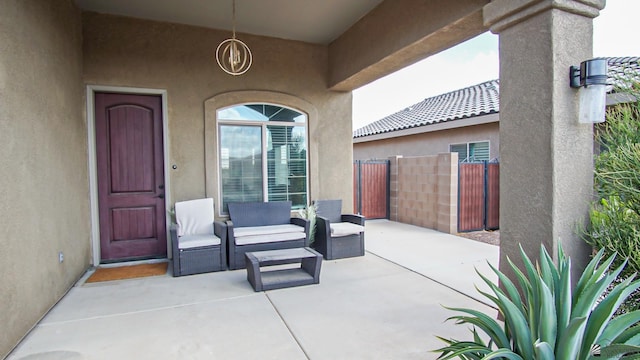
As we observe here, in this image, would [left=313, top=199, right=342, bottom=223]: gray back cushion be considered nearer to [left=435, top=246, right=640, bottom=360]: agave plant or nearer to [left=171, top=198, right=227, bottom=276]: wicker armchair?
[left=171, top=198, right=227, bottom=276]: wicker armchair

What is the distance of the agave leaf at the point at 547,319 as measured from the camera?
1613 millimetres

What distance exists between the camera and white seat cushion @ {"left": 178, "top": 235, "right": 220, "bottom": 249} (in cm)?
451

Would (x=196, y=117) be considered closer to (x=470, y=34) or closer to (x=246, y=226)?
(x=246, y=226)

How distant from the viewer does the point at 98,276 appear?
454cm

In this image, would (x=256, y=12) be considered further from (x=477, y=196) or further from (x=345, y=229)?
(x=477, y=196)

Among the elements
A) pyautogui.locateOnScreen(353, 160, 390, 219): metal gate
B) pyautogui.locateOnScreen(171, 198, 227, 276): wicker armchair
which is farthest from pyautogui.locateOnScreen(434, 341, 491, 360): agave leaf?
pyautogui.locateOnScreen(353, 160, 390, 219): metal gate

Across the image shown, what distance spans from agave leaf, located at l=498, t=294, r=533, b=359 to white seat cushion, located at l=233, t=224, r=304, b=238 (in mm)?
3578

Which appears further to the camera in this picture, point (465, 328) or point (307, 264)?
point (307, 264)

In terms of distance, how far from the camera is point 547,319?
5.32ft

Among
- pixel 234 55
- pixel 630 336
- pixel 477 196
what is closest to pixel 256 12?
pixel 234 55

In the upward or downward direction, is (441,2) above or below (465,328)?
above

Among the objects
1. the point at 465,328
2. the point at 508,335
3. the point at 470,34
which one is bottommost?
the point at 465,328

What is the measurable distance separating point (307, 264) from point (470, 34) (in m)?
3.28

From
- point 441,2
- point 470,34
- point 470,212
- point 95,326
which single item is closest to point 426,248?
point 470,212
